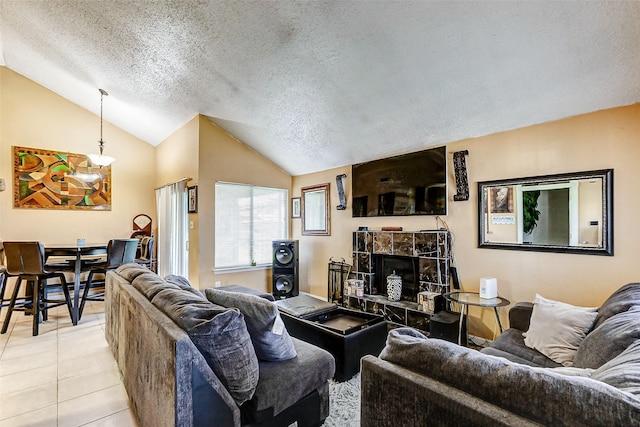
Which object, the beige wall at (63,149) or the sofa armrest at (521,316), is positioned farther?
the beige wall at (63,149)

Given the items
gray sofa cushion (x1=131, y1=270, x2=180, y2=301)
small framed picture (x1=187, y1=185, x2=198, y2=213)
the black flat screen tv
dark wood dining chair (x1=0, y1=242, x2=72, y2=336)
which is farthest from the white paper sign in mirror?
dark wood dining chair (x1=0, y1=242, x2=72, y2=336)

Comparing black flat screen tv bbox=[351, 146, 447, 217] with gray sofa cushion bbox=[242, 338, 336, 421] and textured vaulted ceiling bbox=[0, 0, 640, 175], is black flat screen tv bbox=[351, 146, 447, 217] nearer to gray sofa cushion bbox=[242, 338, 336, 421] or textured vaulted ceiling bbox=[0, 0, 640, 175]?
textured vaulted ceiling bbox=[0, 0, 640, 175]

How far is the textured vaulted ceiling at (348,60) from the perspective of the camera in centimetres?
200

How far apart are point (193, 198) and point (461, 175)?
12.2 ft

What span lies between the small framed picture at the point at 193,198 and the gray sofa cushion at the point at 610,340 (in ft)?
14.3

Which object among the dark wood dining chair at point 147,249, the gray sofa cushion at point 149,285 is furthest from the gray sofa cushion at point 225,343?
the dark wood dining chair at point 147,249

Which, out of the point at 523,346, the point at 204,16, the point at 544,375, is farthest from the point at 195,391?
the point at 204,16

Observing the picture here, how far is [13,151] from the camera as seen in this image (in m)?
4.55

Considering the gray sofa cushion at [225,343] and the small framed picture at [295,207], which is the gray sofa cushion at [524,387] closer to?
the gray sofa cushion at [225,343]

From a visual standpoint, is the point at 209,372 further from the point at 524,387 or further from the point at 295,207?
the point at 295,207

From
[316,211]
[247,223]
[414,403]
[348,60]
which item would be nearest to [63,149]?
[247,223]

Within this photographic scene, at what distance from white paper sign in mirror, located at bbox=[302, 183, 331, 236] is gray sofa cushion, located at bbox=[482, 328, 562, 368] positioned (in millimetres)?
3060

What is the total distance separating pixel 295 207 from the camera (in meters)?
5.51

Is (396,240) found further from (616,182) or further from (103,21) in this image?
(103,21)
